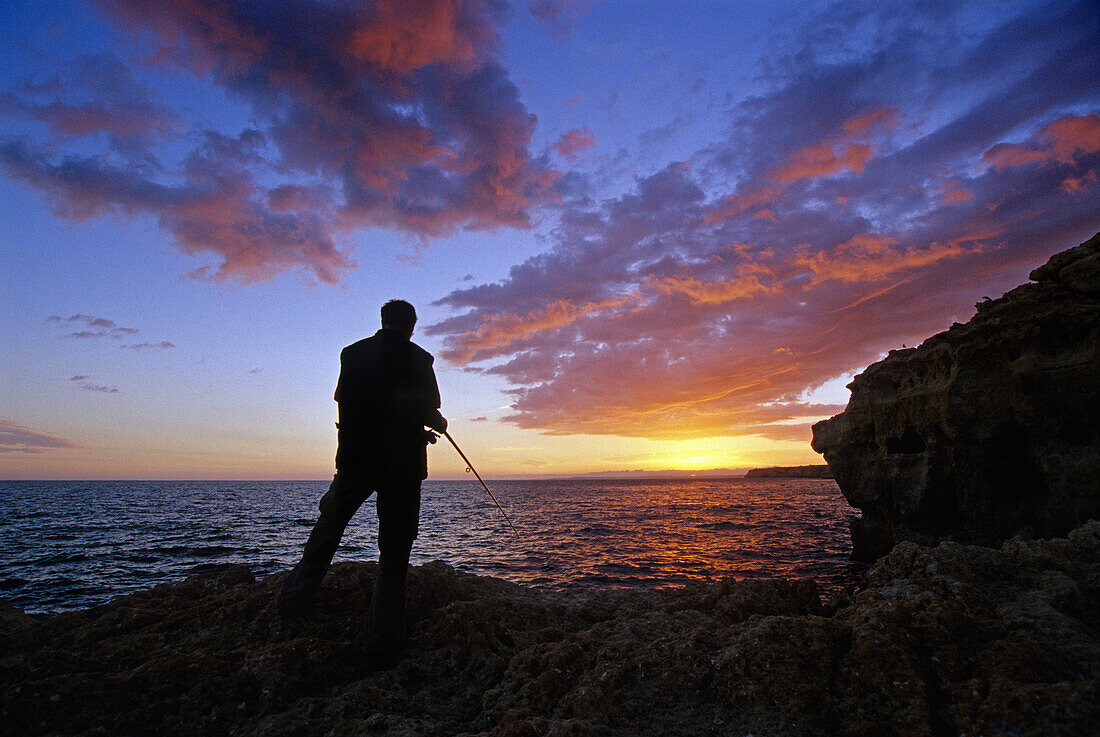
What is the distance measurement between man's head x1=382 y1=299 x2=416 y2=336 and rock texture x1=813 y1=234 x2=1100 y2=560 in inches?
579

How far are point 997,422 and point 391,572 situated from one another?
15653 millimetres

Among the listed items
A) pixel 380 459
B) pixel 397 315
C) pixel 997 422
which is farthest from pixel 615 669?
pixel 997 422

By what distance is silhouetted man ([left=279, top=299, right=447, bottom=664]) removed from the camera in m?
4.30

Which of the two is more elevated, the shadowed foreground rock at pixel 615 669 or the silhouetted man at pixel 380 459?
the silhouetted man at pixel 380 459

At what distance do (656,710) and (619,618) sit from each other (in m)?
2.41

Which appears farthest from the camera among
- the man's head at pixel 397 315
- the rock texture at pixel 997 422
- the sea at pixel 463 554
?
the sea at pixel 463 554

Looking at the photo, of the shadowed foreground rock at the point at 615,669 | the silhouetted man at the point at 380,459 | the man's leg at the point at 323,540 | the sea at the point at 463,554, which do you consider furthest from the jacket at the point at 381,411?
the sea at the point at 463,554

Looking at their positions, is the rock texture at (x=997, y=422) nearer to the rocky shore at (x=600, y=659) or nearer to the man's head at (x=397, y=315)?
the rocky shore at (x=600, y=659)

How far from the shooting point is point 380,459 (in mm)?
4301

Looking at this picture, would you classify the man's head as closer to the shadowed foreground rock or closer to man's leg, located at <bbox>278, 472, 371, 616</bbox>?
man's leg, located at <bbox>278, 472, 371, 616</bbox>

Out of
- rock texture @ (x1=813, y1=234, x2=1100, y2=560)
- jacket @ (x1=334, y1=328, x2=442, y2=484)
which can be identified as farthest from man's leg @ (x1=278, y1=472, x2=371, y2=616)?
rock texture @ (x1=813, y1=234, x2=1100, y2=560)

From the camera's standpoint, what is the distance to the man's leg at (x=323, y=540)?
4.38 m

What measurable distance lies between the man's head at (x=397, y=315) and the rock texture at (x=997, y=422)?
14.7 metres

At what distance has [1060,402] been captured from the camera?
425 inches
